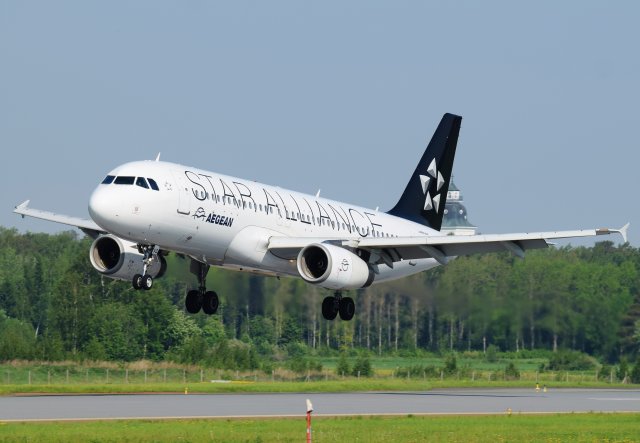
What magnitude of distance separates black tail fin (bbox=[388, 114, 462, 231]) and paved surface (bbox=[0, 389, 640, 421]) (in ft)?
26.1

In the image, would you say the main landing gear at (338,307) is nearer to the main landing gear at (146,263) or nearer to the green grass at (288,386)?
the main landing gear at (146,263)

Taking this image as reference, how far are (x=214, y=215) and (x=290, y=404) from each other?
7792 mm

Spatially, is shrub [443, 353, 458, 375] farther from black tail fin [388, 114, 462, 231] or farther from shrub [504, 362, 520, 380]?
black tail fin [388, 114, 462, 231]

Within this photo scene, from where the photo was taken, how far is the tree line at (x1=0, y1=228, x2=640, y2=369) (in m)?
58.7

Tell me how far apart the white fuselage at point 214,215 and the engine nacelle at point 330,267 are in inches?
34.0

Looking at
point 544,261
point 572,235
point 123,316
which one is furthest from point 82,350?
point 572,235

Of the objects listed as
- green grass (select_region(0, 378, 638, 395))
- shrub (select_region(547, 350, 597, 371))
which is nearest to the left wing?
green grass (select_region(0, 378, 638, 395))

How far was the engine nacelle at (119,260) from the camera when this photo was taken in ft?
158

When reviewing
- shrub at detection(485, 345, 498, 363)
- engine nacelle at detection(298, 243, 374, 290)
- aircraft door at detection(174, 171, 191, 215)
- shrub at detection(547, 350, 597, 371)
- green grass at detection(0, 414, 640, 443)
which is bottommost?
green grass at detection(0, 414, 640, 443)

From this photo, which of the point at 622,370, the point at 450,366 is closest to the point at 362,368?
the point at 450,366

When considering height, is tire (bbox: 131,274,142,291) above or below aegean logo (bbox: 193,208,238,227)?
below

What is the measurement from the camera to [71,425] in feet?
126

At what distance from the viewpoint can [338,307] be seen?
51.7 metres

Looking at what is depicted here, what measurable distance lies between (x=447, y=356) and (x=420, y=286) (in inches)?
707
